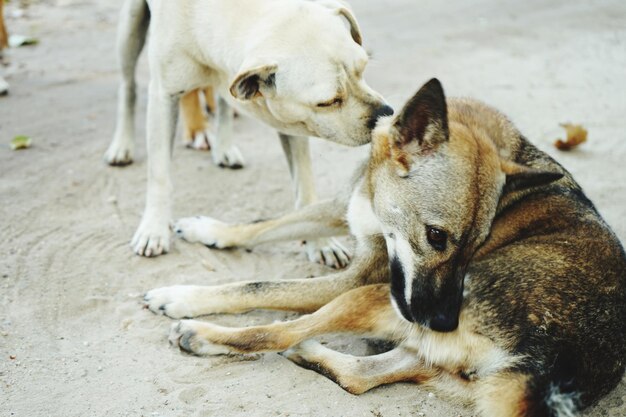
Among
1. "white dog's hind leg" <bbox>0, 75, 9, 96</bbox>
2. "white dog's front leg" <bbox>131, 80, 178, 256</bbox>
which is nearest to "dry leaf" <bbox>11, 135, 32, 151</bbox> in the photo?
"white dog's hind leg" <bbox>0, 75, 9, 96</bbox>

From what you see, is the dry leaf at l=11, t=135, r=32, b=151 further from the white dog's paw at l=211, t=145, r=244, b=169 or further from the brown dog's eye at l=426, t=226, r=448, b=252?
A: the brown dog's eye at l=426, t=226, r=448, b=252

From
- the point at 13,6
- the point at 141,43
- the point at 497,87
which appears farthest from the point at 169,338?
the point at 13,6

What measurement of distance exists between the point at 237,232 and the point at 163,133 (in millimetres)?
759

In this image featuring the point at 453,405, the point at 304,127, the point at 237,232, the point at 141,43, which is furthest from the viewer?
the point at 141,43

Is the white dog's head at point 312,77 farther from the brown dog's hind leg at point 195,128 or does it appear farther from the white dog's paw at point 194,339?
the brown dog's hind leg at point 195,128

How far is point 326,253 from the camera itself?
13.9ft

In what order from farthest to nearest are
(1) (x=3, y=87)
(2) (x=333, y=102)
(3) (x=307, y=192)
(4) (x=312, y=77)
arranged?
(1) (x=3, y=87) → (3) (x=307, y=192) → (2) (x=333, y=102) → (4) (x=312, y=77)

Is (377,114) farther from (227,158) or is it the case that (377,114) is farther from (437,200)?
(227,158)

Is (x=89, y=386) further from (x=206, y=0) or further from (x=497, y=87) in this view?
(x=497, y=87)

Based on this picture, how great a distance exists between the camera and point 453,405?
3029mm

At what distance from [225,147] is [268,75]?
1750 mm

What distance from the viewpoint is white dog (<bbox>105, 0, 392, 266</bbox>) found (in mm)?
3586

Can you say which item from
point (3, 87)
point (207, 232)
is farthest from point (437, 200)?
point (3, 87)

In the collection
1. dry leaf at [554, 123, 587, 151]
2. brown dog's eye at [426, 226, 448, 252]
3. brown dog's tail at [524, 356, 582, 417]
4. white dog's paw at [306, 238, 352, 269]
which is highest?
brown dog's eye at [426, 226, 448, 252]
